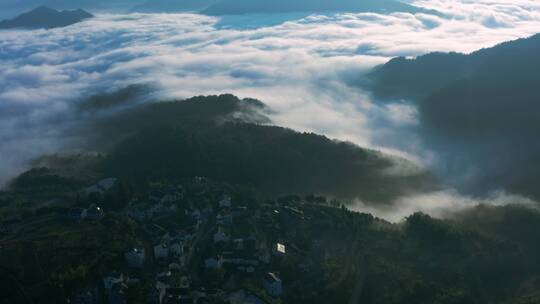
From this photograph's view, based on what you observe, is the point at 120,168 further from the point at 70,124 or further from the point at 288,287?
the point at 288,287

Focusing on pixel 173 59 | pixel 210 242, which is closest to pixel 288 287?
pixel 210 242

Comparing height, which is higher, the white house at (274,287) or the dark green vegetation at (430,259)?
the white house at (274,287)

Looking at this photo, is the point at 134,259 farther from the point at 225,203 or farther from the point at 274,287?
the point at 225,203

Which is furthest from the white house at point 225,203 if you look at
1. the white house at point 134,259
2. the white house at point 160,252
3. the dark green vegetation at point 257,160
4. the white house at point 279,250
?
the white house at point 134,259

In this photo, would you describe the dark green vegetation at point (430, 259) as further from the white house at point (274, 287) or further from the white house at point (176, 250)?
the white house at point (176, 250)

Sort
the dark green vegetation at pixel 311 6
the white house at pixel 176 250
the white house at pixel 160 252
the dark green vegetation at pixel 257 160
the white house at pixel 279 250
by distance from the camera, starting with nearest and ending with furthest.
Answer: the white house at pixel 160 252 < the white house at pixel 176 250 < the white house at pixel 279 250 < the dark green vegetation at pixel 257 160 < the dark green vegetation at pixel 311 6

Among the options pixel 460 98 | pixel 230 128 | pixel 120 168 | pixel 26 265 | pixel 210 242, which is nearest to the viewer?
pixel 26 265

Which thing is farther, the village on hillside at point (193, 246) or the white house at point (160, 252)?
the white house at point (160, 252)

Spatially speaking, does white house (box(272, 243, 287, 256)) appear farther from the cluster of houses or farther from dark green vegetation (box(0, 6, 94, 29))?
dark green vegetation (box(0, 6, 94, 29))
